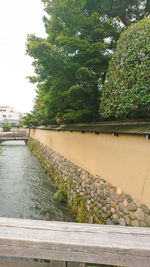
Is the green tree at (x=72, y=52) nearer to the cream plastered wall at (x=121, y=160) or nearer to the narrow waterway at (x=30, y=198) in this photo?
the cream plastered wall at (x=121, y=160)

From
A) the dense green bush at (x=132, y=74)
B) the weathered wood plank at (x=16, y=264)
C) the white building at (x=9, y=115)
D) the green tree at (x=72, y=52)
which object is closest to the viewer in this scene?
the weathered wood plank at (x=16, y=264)

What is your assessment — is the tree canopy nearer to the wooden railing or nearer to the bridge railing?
the wooden railing

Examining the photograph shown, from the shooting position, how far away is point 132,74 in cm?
411

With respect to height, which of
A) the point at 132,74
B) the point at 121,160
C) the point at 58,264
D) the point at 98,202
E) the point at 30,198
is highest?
the point at 132,74

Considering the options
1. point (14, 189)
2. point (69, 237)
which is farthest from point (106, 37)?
point (14, 189)

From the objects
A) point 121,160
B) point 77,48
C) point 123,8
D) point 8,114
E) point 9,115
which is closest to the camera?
point 121,160

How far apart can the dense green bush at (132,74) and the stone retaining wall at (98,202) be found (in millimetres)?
2697

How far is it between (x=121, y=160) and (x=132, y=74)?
2.67m

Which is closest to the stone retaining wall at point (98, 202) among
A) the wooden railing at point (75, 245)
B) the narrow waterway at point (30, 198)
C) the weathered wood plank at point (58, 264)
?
the narrow waterway at point (30, 198)

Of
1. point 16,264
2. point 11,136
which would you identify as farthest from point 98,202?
point 11,136

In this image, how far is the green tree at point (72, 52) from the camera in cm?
570

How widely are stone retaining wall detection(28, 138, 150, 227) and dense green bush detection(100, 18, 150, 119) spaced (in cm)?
270

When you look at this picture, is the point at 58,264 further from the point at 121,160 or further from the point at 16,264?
the point at 121,160

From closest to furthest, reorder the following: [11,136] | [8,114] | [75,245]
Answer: [75,245] → [11,136] → [8,114]
